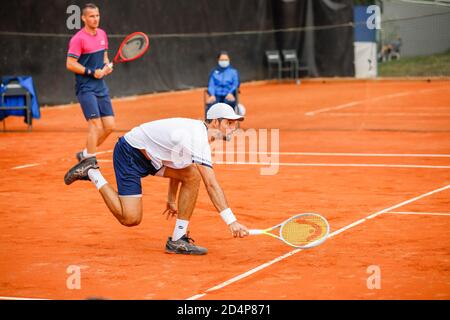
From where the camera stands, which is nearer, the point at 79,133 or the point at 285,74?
the point at 79,133

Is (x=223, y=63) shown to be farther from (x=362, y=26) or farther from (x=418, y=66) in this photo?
(x=362, y=26)

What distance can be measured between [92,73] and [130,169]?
4.20 m

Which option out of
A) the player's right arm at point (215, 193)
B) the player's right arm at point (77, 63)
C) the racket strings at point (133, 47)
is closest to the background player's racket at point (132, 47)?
the racket strings at point (133, 47)

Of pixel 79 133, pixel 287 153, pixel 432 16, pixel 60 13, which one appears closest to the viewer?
pixel 287 153

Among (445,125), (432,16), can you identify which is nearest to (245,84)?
(432,16)

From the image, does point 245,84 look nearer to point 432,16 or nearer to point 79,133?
point 432,16

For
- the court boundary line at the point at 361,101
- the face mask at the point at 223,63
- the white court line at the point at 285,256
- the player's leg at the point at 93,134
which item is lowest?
the court boundary line at the point at 361,101

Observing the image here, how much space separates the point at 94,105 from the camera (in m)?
11.3

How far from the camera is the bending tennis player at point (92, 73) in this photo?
443 inches

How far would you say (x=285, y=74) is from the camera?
107 feet

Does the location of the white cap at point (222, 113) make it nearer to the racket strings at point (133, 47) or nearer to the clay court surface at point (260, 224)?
the clay court surface at point (260, 224)

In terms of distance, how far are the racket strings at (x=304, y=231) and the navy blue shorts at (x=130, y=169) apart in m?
1.20

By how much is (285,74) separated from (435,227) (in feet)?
81.5

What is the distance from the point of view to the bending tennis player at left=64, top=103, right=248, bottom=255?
22.6ft
